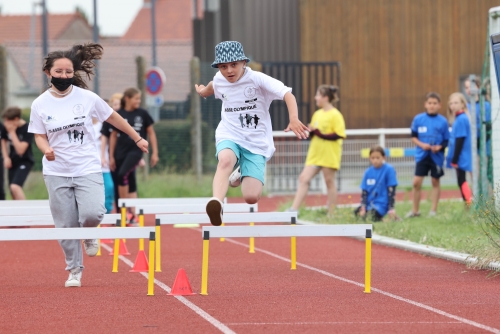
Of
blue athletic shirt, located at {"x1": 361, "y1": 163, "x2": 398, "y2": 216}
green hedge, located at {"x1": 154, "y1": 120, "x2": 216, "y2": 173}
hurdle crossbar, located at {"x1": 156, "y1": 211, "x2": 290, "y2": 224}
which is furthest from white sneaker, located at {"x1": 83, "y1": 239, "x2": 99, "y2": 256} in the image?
green hedge, located at {"x1": 154, "y1": 120, "x2": 216, "y2": 173}

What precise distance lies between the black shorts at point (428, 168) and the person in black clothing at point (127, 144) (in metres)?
4.08

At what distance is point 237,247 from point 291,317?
19.8ft

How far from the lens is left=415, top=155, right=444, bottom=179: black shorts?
15945 mm

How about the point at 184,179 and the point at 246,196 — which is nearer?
the point at 246,196

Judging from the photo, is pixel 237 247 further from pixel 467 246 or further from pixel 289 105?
pixel 289 105

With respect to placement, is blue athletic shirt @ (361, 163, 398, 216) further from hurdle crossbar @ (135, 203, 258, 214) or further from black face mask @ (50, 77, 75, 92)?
black face mask @ (50, 77, 75, 92)

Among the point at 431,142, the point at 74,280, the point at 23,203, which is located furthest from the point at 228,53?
the point at 431,142

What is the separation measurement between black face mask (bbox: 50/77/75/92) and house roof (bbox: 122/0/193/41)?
8042cm

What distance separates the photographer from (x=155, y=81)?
28844 mm

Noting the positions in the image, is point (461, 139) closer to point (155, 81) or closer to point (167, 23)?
point (155, 81)

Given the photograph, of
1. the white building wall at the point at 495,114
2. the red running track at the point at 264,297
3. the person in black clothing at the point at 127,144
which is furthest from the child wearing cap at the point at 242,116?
the person in black clothing at the point at 127,144

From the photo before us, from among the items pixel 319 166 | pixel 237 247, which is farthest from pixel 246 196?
pixel 319 166

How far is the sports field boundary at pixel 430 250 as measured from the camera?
34.9 feet

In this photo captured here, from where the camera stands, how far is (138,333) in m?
6.90
